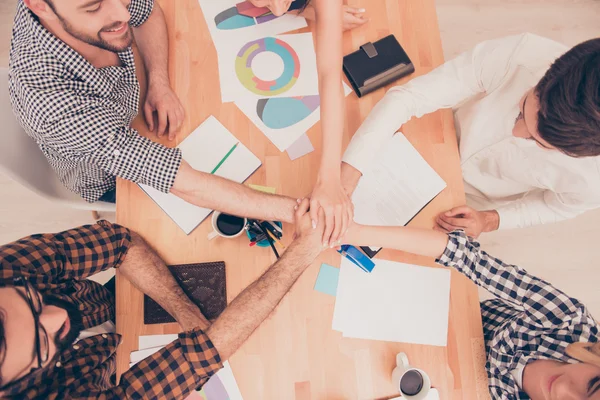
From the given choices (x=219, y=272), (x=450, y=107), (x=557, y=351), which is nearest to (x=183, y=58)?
(x=219, y=272)

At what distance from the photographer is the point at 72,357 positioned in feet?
3.51

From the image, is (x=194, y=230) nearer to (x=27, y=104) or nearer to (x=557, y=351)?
(x=27, y=104)

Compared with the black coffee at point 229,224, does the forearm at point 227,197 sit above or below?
above

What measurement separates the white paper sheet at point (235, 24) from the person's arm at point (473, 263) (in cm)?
71

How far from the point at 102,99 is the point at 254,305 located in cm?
71

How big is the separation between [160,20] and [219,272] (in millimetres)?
816

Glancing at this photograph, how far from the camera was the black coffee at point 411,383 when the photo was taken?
3.62ft

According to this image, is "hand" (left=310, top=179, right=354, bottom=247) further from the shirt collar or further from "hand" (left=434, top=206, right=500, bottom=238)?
the shirt collar

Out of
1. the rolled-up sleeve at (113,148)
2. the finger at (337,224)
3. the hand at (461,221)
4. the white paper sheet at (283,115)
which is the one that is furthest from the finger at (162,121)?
the hand at (461,221)

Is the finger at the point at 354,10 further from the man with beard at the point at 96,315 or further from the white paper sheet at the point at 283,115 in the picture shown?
the man with beard at the point at 96,315

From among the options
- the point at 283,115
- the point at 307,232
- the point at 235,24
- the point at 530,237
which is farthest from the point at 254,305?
the point at 530,237

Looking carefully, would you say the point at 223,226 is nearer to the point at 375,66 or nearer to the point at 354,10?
the point at 375,66

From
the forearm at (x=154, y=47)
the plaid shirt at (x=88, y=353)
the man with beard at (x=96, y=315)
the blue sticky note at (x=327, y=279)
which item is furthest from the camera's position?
the forearm at (x=154, y=47)

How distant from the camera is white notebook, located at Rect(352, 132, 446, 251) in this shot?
1291 mm
